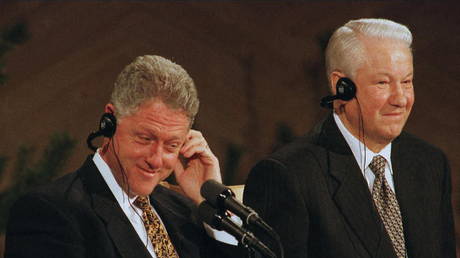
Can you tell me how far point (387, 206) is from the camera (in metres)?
3.04

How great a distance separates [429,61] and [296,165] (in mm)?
2538

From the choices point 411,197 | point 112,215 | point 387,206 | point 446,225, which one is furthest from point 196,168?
point 446,225

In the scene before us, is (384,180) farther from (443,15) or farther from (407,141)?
(443,15)

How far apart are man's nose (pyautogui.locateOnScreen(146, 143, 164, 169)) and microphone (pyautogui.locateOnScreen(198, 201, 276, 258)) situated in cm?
38

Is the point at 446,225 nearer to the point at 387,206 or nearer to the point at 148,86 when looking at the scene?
the point at 387,206

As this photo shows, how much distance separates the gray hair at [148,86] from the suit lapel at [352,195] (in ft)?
2.41

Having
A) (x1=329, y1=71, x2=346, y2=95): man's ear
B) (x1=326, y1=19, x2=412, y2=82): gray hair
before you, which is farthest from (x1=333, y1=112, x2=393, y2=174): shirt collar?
(x1=326, y1=19, x2=412, y2=82): gray hair

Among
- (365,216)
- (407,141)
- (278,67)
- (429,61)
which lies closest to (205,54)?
(278,67)

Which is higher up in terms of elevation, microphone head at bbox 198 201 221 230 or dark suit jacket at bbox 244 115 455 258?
microphone head at bbox 198 201 221 230

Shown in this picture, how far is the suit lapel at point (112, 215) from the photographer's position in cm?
251

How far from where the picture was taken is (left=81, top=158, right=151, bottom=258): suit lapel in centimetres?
251

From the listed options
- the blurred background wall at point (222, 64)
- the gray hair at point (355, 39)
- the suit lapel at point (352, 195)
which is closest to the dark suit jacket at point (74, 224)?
the suit lapel at point (352, 195)

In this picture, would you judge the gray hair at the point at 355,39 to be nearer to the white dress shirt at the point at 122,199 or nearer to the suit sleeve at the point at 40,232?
the white dress shirt at the point at 122,199

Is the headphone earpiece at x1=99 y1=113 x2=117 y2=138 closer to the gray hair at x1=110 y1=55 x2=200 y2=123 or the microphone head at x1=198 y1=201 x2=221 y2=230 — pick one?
the gray hair at x1=110 y1=55 x2=200 y2=123
